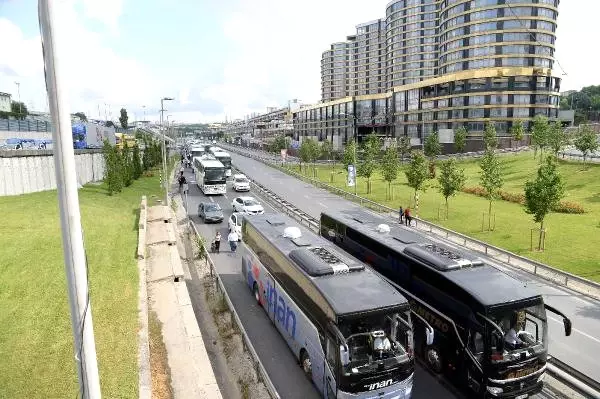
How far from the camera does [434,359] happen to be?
1282 cm

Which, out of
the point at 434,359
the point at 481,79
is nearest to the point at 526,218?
the point at 434,359

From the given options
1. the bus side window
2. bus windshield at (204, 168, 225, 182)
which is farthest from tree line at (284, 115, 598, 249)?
the bus side window

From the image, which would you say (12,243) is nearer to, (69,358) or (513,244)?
(69,358)

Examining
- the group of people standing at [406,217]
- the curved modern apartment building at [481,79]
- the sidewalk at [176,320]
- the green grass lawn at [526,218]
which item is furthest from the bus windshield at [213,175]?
the curved modern apartment building at [481,79]

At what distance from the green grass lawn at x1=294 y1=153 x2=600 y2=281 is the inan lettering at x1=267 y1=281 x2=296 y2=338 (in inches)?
625

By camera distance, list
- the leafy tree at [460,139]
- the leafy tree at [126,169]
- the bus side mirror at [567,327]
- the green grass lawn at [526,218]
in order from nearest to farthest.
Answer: the bus side mirror at [567,327] < the green grass lawn at [526,218] < the leafy tree at [126,169] < the leafy tree at [460,139]

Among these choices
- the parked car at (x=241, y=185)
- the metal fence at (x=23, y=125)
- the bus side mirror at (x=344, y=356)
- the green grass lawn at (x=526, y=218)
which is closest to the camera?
the bus side mirror at (x=344, y=356)

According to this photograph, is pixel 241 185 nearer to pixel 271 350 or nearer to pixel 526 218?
pixel 526 218

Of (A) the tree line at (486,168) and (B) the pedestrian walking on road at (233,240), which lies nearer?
(A) the tree line at (486,168)

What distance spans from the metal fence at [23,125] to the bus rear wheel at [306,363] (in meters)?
46.5

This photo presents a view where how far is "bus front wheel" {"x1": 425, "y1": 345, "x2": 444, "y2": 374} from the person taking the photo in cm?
1261

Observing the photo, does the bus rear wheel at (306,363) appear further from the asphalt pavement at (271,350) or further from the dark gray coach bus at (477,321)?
the dark gray coach bus at (477,321)

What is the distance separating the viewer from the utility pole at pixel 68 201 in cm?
516

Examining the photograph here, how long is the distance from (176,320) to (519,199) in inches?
1425
